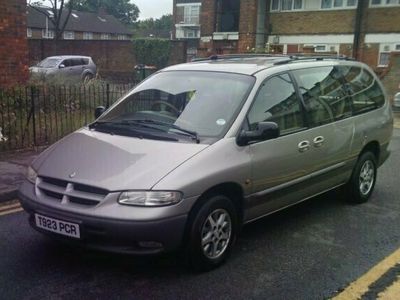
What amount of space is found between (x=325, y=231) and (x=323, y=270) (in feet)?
3.30

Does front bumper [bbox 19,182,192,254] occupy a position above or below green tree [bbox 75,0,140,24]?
below

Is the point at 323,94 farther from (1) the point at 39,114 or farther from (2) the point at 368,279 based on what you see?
(1) the point at 39,114

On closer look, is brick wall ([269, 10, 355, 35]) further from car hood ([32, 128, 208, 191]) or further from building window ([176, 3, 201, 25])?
car hood ([32, 128, 208, 191])

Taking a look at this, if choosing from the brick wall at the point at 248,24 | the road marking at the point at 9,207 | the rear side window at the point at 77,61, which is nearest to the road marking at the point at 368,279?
the road marking at the point at 9,207

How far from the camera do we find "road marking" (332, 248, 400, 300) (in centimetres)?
359

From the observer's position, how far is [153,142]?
4027mm

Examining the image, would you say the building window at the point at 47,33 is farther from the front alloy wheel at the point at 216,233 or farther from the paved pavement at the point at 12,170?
the front alloy wheel at the point at 216,233

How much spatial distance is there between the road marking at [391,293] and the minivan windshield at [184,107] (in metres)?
1.78

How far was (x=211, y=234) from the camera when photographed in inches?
154

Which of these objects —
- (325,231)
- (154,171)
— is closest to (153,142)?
(154,171)

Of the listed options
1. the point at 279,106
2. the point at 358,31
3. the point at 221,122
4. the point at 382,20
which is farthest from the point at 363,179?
the point at 358,31

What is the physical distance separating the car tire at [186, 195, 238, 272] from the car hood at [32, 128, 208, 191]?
46 cm

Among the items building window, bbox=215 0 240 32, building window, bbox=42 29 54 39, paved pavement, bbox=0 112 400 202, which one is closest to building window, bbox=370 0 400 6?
building window, bbox=215 0 240 32

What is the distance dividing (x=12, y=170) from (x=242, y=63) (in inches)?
155
